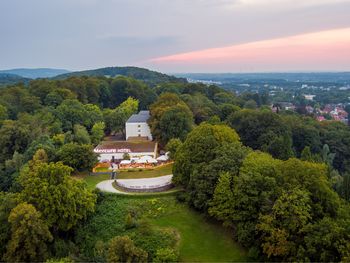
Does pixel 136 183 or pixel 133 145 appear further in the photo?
pixel 133 145

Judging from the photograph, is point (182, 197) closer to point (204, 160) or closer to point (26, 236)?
point (204, 160)

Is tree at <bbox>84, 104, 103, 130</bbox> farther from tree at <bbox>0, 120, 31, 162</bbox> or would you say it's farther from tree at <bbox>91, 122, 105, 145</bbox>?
tree at <bbox>0, 120, 31, 162</bbox>

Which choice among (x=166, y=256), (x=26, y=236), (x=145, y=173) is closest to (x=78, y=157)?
(x=145, y=173)

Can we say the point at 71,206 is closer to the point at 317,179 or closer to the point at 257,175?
the point at 257,175

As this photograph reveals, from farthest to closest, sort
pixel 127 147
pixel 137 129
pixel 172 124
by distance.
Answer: pixel 137 129
pixel 172 124
pixel 127 147

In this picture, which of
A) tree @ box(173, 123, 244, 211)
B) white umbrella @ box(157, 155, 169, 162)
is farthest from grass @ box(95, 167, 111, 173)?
tree @ box(173, 123, 244, 211)

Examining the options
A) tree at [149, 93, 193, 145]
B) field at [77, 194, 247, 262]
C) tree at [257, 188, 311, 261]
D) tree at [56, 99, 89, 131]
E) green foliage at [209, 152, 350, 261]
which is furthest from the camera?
tree at [56, 99, 89, 131]

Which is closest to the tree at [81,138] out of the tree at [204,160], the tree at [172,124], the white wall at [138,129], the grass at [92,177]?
the white wall at [138,129]
